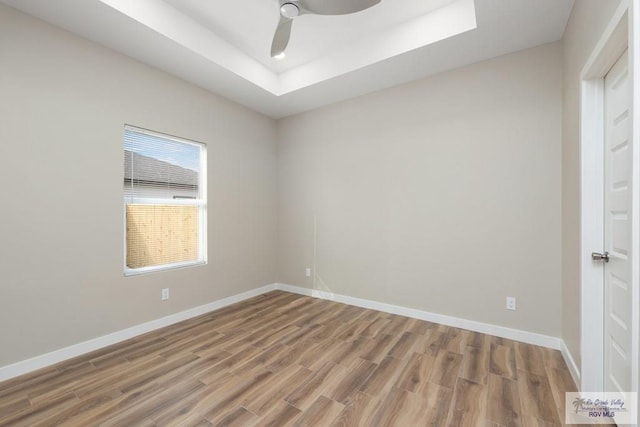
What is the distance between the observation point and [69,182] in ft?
7.59

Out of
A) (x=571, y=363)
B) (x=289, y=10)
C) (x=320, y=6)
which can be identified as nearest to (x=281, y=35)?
(x=289, y=10)

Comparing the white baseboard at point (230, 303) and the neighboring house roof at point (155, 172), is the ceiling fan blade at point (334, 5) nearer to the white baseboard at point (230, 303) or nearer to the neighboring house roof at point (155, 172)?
the neighboring house roof at point (155, 172)

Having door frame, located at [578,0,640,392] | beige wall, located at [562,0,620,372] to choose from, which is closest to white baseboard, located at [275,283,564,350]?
beige wall, located at [562,0,620,372]

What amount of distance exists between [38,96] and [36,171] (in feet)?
1.95

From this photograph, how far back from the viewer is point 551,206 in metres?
2.46

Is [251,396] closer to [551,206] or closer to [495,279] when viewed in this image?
[495,279]

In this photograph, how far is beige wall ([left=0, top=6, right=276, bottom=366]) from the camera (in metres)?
2.05

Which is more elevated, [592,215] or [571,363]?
[592,215]

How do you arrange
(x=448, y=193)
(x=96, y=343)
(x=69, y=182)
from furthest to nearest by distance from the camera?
(x=448, y=193), (x=96, y=343), (x=69, y=182)

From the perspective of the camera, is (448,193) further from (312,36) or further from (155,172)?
(155,172)

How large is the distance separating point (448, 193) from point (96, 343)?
370 cm

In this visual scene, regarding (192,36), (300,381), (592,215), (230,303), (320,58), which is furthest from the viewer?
(230,303)

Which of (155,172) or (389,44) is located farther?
(155,172)

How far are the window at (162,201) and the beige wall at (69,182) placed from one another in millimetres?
131
